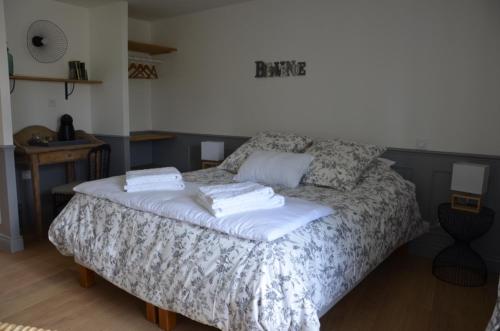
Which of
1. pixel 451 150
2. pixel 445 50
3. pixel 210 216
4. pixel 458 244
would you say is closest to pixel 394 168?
pixel 451 150

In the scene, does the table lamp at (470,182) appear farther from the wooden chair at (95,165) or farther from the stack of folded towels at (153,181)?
the wooden chair at (95,165)

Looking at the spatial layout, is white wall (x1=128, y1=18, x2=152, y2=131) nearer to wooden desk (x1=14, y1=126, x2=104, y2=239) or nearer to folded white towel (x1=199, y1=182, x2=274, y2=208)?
wooden desk (x1=14, y1=126, x2=104, y2=239)

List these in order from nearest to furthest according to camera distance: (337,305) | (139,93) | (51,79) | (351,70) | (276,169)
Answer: (337,305) < (276,169) < (351,70) < (51,79) < (139,93)

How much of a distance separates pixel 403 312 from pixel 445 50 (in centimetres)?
197

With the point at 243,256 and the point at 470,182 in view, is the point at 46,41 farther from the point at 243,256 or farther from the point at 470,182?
the point at 470,182

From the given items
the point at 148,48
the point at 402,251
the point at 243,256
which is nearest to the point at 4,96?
the point at 148,48

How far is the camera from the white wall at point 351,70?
9.50ft

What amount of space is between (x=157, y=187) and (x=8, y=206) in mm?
1670

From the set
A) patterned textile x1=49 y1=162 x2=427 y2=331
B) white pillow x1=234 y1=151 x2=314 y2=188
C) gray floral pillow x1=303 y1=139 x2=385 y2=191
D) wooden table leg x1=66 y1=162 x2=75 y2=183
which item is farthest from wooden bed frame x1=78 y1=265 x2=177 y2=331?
wooden table leg x1=66 y1=162 x2=75 y2=183

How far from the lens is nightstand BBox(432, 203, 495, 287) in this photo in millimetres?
2725

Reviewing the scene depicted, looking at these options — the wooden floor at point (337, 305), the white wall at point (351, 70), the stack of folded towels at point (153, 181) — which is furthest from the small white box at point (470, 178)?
the stack of folded towels at point (153, 181)

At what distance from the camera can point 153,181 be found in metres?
2.47

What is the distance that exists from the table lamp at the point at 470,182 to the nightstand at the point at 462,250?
7 cm

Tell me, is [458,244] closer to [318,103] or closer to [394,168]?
[394,168]
